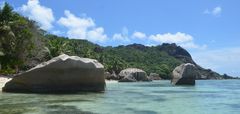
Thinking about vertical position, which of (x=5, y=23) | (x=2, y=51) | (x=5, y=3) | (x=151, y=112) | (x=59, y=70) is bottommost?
(x=151, y=112)

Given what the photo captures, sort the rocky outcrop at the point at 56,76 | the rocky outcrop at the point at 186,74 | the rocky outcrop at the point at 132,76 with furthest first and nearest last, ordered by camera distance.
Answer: the rocky outcrop at the point at 132,76
the rocky outcrop at the point at 186,74
the rocky outcrop at the point at 56,76

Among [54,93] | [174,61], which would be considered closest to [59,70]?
[54,93]

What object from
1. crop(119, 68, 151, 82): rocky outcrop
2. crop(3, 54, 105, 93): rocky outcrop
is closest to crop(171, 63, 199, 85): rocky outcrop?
crop(119, 68, 151, 82): rocky outcrop

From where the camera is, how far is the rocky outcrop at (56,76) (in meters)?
28.0

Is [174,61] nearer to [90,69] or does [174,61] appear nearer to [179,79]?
[179,79]

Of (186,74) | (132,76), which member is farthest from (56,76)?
(132,76)

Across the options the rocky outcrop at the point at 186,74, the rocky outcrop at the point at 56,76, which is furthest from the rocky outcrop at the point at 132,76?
the rocky outcrop at the point at 56,76

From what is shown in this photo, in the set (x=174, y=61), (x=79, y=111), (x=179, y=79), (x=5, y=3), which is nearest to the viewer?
(x=79, y=111)

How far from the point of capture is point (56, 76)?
28.3 meters

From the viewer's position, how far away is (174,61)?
588ft

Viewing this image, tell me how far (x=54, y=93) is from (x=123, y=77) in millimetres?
58174

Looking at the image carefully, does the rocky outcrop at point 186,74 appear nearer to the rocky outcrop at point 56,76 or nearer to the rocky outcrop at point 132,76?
the rocky outcrop at point 132,76

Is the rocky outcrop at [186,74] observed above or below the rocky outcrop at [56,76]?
above

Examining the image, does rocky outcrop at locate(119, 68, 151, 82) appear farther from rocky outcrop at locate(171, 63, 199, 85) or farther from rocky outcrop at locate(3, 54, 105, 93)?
rocky outcrop at locate(3, 54, 105, 93)
